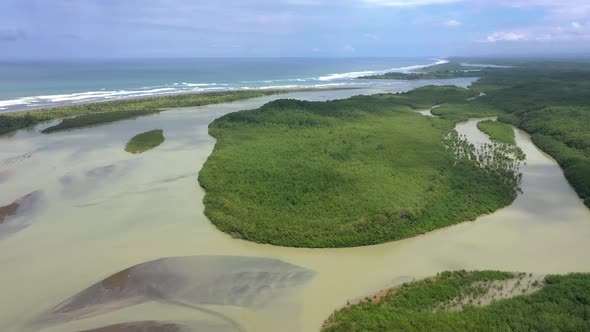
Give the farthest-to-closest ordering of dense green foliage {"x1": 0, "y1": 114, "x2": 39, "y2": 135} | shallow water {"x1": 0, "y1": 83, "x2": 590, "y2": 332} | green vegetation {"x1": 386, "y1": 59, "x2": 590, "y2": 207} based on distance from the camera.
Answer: dense green foliage {"x1": 0, "y1": 114, "x2": 39, "y2": 135} < green vegetation {"x1": 386, "y1": 59, "x2": 590, "y2": 207} < shallow water {"x1": 0, "y1": 83, "x2": 590, "y2": 332}

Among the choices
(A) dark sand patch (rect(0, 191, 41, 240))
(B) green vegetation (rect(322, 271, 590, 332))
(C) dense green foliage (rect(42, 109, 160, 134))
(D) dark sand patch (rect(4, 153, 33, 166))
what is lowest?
(B) green vegetation (rect(322, 271, 590, 332))

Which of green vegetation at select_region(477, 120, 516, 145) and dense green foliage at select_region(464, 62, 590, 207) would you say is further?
green vegetation at select_region(477, 120, 516, 145)

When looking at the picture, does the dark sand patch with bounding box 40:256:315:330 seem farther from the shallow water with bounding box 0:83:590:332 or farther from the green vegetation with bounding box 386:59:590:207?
the green vegetation with bounding box 386:59:590:207

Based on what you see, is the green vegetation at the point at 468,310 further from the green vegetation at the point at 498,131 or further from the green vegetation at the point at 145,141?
the green vegetation at the point at 145,141

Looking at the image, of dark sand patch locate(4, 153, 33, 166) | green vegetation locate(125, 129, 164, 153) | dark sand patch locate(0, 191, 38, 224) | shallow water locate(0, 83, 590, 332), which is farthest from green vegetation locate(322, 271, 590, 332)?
dark sand patch locate(4, 153, 33, 166)

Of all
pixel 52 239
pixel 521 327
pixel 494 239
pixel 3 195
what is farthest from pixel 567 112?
pixel 3 195

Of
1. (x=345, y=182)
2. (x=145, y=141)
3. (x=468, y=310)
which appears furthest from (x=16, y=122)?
(x=468, y=310)
